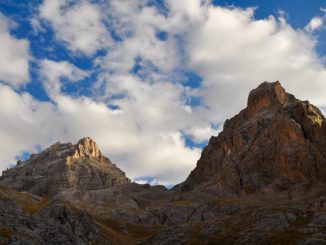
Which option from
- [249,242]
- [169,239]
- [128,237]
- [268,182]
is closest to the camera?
[249,242]

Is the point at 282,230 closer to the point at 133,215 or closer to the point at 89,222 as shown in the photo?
the point at 89,222

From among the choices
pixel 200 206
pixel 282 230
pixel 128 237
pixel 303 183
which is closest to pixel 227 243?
pixel 282 230

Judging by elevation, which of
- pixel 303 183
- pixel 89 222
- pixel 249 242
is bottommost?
pixel 249 242

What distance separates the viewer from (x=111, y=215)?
184 m

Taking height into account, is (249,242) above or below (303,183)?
below

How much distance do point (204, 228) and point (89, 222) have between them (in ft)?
116

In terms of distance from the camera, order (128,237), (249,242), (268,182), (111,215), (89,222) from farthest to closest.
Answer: (268,182)
(111,215)
(128,237)
(89,222)
(249,242)

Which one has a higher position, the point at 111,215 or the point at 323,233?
the point at 111,215

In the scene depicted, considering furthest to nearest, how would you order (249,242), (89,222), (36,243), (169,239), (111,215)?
1. (111,215)
2. (89,222)
3. (169,239)
4. (249,242)
5. (36,243)

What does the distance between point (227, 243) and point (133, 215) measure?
6468 cm

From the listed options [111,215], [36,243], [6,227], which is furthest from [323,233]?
[111,215]

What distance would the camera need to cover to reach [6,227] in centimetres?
11606

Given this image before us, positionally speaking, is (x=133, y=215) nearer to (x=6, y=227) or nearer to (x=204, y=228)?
(x=204, y=228)

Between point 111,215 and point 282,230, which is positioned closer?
point 282,230
